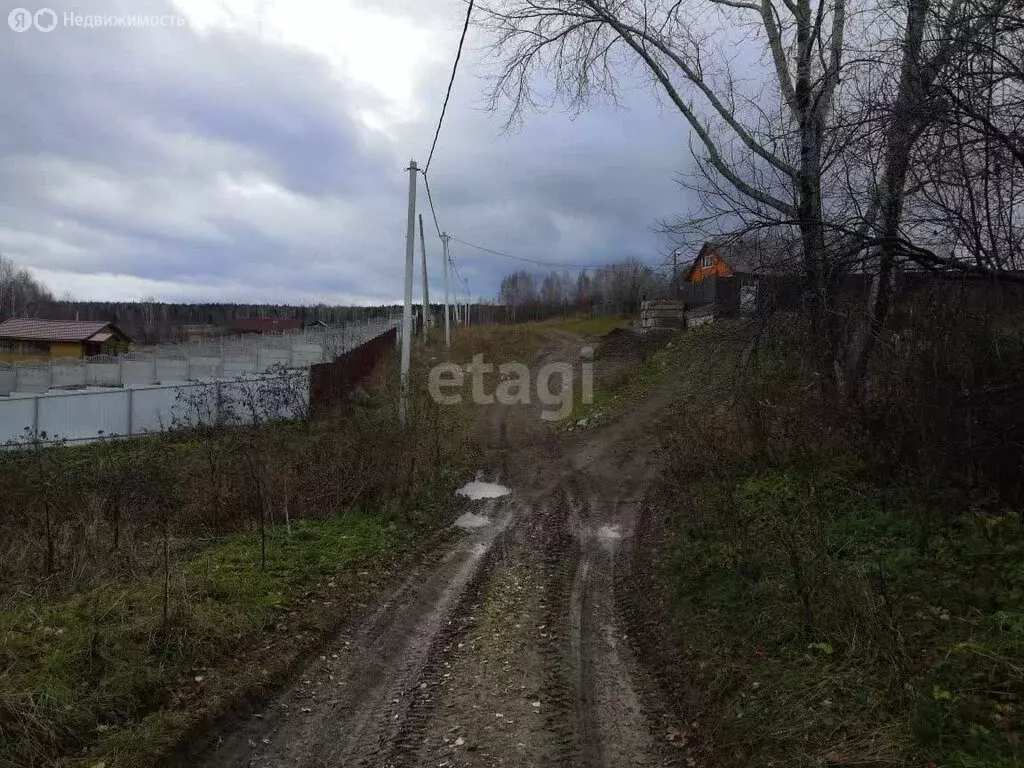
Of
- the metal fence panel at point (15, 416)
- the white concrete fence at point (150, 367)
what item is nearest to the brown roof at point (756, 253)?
the metal fence panel at point (15, 416)

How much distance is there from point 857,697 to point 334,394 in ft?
58.0

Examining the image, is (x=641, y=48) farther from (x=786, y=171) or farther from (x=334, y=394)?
(x=334, y=394)

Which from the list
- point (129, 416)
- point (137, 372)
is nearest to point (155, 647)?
point (129, 416)

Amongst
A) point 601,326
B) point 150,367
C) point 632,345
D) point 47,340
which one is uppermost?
point 601,326

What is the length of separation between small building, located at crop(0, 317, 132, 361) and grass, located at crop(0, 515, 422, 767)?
49609mm

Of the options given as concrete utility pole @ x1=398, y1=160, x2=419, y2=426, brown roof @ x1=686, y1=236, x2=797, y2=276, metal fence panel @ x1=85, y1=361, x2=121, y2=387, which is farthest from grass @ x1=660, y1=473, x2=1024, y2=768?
metal fence panel @ x1=85, y1=361, x2=121, y2=387

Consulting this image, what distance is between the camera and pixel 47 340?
48844mm

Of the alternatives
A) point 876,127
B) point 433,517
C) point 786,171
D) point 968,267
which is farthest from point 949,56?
point 433,517

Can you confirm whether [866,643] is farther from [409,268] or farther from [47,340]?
[47,340]

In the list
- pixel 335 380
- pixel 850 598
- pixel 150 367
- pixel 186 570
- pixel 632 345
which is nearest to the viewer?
pixel 850 598

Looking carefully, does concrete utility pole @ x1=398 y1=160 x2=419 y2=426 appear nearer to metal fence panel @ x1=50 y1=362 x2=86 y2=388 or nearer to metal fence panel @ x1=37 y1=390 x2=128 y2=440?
metal fence panel @ x1=37 y1=390 x2=128 y2=440

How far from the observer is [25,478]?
13.5m

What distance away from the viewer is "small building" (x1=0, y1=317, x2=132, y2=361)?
48344 mm

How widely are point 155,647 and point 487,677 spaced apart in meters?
2.41
